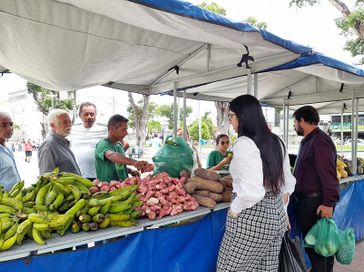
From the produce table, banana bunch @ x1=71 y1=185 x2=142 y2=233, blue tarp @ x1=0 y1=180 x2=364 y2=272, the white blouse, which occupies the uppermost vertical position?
the white blouse

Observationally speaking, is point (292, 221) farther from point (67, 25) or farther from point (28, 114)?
point (28, 114)

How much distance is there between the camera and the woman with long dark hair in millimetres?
1869

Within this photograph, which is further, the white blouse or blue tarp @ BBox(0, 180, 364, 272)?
the white blouse

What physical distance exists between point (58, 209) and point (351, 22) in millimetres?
9369

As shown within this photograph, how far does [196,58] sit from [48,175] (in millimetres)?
2119

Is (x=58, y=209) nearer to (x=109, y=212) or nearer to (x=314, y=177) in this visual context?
(x=109, y=212)

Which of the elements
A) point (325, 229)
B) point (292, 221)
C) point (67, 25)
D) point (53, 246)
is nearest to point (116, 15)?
point (67, 25)

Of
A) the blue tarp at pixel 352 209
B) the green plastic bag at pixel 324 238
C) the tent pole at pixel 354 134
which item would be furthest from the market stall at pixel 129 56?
the tent pole at pixel 354 134

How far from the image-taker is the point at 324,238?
275cm

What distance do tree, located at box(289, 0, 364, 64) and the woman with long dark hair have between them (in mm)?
8246

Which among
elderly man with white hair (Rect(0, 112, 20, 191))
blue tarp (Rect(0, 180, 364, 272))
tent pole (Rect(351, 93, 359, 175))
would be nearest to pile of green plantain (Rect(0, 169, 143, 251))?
blue tarp (Rect(0, 180, 364, 272))

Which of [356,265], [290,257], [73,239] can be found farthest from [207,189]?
[356,265]

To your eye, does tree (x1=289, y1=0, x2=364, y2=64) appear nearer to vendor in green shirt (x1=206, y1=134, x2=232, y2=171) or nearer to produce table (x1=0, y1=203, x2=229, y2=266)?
vendor in green shirt (x1=206, y1=134, x2=232, y2=171)

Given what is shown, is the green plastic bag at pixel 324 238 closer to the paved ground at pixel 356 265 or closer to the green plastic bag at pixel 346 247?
the green plastic bag at pixel 346 247
